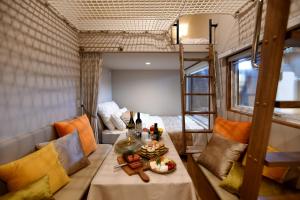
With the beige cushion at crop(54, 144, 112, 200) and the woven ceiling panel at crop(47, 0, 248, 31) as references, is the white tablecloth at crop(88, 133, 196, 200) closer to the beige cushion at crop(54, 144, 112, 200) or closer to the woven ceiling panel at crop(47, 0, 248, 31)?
the beige cushion at crop(54, 144, 112, 200)

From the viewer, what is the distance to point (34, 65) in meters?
1.90

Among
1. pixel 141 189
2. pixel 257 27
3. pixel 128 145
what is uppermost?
pixel 257 27

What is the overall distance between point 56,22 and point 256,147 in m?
2.58

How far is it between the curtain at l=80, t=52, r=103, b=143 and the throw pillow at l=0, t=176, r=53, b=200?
1.87 meters

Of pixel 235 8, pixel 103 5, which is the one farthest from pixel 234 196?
pixel 103 5

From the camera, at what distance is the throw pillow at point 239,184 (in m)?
1.41

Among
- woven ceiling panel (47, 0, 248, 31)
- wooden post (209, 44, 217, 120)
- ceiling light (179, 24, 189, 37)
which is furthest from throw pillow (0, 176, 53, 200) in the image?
ceiling light (179, 24, 189, 37)

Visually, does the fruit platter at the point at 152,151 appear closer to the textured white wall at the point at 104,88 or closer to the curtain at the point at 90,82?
the curtain at the point at 90,82

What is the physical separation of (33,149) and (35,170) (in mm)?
436

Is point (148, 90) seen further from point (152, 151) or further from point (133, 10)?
point (152, 151)

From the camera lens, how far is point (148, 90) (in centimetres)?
581

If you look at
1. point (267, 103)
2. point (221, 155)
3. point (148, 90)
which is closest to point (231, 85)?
point (221, 155)

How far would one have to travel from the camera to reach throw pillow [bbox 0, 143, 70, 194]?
1.30 meters

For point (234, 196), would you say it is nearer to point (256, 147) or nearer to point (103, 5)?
point (256, 147)
